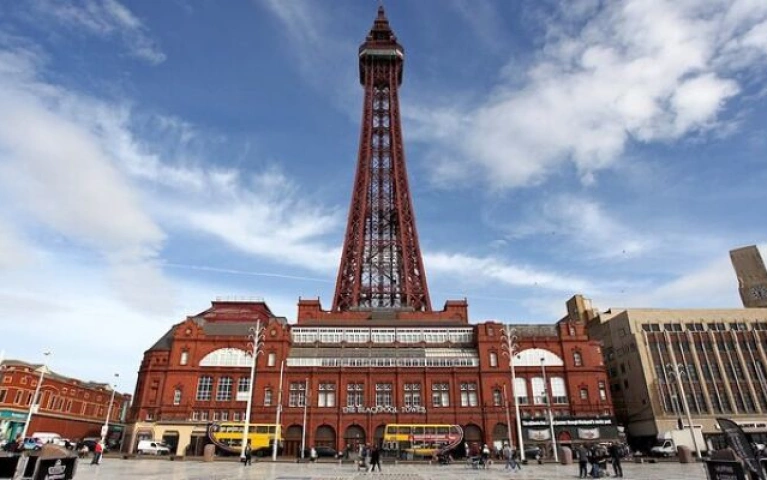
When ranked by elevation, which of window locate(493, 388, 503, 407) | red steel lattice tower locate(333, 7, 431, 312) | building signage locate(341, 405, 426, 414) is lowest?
building signage locate(341, 405, 426, 414)

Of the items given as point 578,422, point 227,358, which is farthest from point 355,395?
point 578,422

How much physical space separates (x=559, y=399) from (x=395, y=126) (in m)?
51.1

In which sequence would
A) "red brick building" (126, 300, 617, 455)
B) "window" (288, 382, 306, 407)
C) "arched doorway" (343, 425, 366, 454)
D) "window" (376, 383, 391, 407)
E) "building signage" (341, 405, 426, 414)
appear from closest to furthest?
"arched doorway" (343, 425, 366, 454)
"red brick building" (126, 300, 617, 455)
"building signage" (341, 405, 426, 414)
"window" (288, 382, 306, 407)
"window" (376, 383, 391, 407)

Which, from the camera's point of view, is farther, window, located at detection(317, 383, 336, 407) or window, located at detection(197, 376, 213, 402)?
window, located at detection(197, 376, 213, 402)

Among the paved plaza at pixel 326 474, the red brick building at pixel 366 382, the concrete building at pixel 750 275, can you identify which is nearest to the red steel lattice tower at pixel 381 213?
the red brick building at pixel 366 382

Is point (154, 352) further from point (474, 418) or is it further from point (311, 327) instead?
point (474, 418)

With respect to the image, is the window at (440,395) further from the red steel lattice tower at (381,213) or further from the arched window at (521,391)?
the red steel lattice tower at (381,213)

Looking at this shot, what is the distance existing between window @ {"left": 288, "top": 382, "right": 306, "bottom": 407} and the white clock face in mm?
65213

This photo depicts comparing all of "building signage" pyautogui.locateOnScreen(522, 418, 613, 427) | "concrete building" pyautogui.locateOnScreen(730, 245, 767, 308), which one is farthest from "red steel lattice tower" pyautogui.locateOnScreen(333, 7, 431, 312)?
"concrete building" pyautogui.locateOnScreen(730, 245, 767, 308)

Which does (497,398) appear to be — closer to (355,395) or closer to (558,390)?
(558,390)

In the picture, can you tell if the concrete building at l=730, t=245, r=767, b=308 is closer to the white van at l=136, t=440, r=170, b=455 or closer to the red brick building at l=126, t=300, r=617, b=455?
the red brick building at l=126, t=300, r=617, b=455

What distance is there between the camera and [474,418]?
50.8 m

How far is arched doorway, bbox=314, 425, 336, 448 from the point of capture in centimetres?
5003

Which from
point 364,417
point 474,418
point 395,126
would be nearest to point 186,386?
point 364,417
